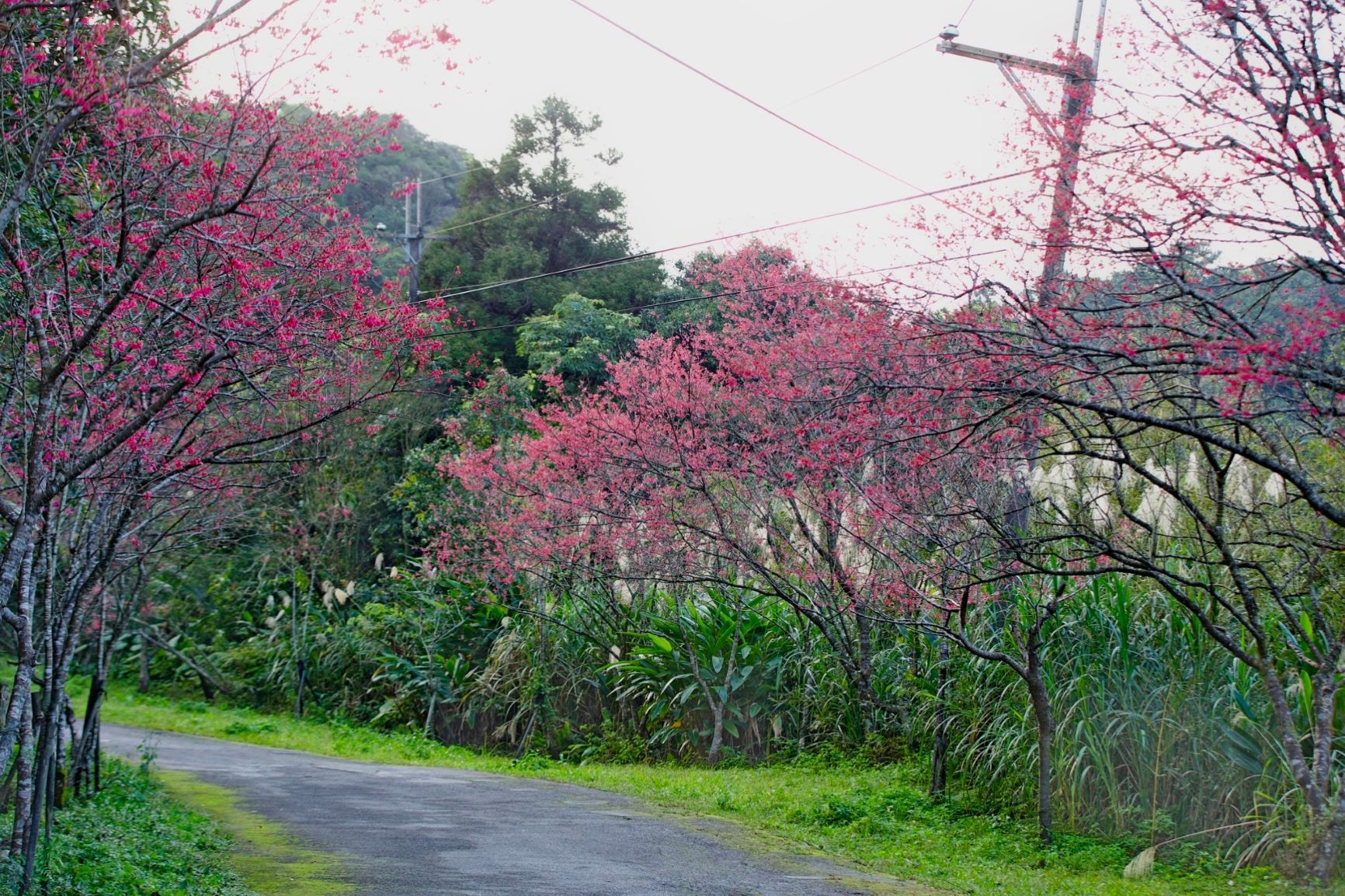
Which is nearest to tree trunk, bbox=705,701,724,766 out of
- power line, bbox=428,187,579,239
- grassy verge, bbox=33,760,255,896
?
grassy verge, bbox=33,760,255,896

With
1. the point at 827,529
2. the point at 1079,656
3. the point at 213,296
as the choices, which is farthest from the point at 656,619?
the point at 213,296

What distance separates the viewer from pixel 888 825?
9508mm

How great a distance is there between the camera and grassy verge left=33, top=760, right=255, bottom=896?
21.0 ft

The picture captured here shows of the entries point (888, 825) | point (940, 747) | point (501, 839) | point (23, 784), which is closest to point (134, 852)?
point (23, 784)

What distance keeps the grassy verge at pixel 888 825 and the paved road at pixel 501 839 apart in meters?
0.57

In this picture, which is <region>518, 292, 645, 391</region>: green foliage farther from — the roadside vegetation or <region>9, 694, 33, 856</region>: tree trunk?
<region>9, 694, 33, 856</region>: tree trunk

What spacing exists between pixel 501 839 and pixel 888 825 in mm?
3029

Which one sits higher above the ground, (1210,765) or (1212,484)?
(1212,484)

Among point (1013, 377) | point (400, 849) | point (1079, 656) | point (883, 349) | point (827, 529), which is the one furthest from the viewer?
point (827, 529)

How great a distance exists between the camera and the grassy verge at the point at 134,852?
640 cm

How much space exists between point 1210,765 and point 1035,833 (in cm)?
131

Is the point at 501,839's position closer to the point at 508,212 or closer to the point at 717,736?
the point at 717,736

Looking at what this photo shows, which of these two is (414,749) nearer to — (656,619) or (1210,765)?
(656,619)

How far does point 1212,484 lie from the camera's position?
9156 millimetres
